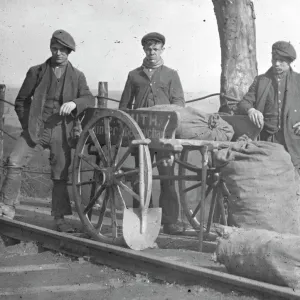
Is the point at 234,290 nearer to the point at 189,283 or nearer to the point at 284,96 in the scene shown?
the point at 189,283

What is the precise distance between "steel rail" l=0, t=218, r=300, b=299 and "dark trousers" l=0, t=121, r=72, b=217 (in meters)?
0.50

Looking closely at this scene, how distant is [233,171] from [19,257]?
2194mm

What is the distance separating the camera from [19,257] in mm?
6453

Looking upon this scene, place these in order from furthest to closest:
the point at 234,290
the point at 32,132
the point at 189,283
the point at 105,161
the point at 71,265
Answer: the point at 32,132, the point at 105,161, the point at 71,265, the point at 189,283, the point at 234,290

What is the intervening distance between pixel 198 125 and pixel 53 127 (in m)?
1.87

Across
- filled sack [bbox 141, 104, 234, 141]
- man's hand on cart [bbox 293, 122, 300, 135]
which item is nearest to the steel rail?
filled sack [bbox 141, 104, 234, 141]

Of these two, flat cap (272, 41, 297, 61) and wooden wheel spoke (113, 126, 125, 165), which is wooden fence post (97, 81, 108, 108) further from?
flat cap (272, 41, 297, 61)

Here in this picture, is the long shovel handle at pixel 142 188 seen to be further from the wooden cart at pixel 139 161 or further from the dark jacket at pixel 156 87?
the dark jacket at pixel 156 87

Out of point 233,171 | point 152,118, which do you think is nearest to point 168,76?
point 152,118

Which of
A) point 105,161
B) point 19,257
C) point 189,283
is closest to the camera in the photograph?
point 189,283

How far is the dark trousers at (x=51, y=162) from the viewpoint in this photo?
766cm

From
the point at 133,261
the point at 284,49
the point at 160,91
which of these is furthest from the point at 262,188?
the point at 160,91

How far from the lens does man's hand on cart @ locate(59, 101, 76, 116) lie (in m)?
7.43

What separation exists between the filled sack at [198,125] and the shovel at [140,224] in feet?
1.71
